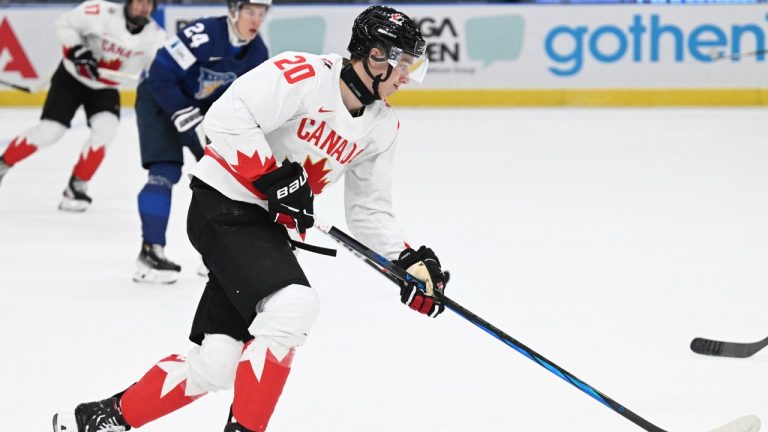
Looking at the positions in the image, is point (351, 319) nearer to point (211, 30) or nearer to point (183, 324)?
point (183, 324)

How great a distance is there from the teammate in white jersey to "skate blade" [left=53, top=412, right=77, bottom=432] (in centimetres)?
288

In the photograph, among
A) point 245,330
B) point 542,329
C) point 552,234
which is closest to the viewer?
point 245,330

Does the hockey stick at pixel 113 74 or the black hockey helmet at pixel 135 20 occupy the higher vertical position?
the black hockey helmet at pixel 135 20

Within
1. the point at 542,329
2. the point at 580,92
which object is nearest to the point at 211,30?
the point at 542,329

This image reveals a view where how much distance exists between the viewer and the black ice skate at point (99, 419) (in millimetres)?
2324

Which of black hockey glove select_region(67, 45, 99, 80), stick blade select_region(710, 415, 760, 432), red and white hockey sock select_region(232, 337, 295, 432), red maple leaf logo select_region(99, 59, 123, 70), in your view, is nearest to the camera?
red and white hockey sock select_region(232, 337, 295, 432)

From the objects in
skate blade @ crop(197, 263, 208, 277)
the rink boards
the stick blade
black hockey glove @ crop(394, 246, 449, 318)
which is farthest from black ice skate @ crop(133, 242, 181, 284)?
the rink boards

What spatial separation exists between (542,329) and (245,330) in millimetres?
1356

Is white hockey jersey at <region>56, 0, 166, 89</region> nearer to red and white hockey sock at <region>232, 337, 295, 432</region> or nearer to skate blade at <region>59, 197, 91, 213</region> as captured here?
skate blade at <region>59, 197, 91, 213</region>

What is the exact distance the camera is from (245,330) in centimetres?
228

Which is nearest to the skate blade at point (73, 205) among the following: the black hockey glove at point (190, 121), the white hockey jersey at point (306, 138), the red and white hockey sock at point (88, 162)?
the red and white hockey sock at point (88, 162)

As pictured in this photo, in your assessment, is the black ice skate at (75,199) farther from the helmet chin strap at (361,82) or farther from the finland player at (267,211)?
the helmet chin strap at (361,82)

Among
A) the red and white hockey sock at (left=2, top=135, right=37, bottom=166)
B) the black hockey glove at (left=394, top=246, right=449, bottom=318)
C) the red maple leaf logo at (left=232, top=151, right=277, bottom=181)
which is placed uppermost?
the red maple leaf logo at (left=232, top=151, right=277, bottom=181)

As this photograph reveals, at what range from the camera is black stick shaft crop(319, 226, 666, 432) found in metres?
2.34
